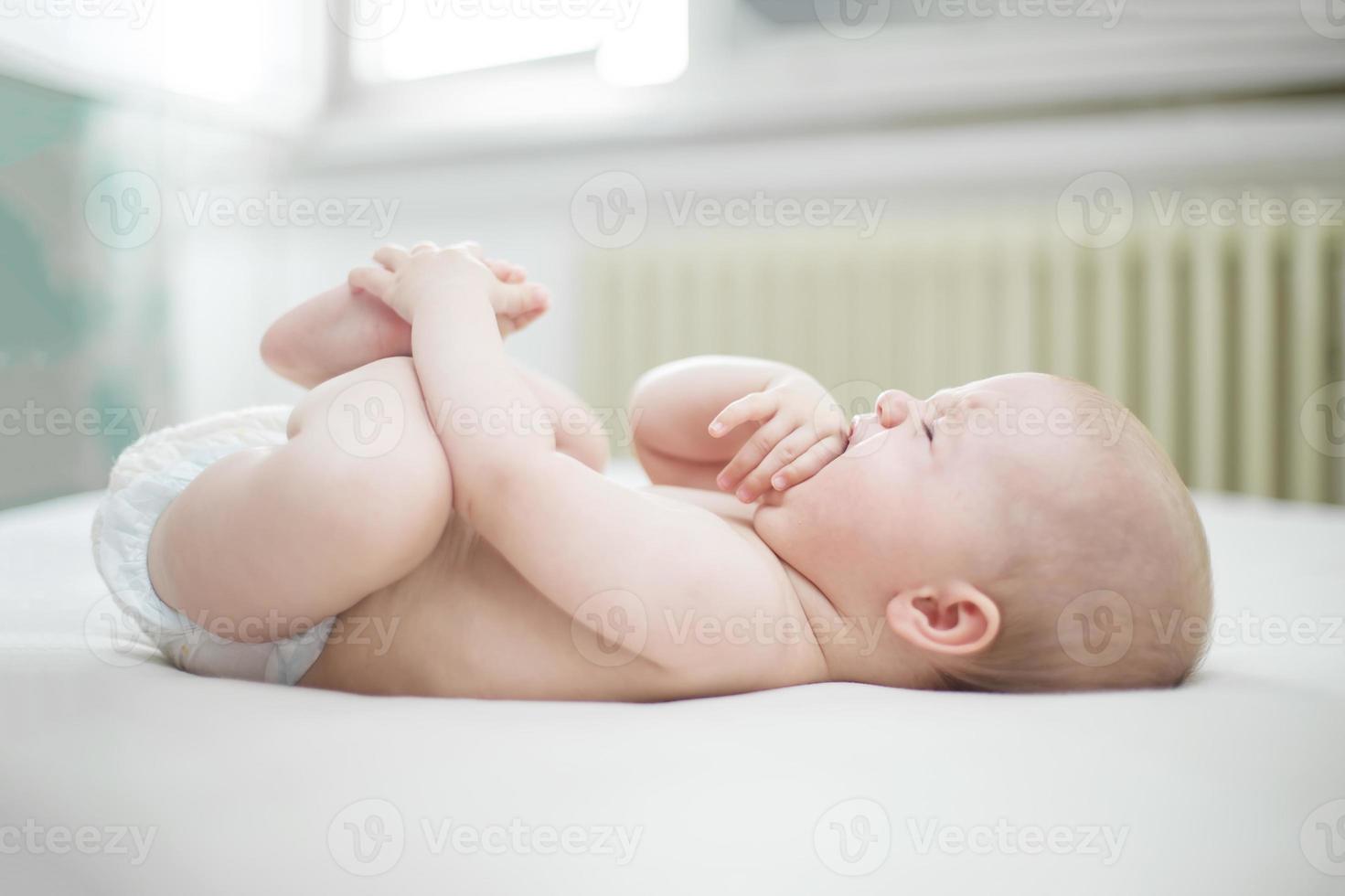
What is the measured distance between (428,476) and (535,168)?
209 centimetres

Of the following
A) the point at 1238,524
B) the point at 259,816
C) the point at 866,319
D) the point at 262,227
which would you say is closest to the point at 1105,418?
the point at 259,816

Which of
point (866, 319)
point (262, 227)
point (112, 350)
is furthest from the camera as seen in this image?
point (262, 227)

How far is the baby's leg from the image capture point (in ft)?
2.22

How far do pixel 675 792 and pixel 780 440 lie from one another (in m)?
0.32

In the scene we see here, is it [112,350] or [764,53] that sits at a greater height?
[764,53]

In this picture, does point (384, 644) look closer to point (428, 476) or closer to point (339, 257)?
point (428, 476)

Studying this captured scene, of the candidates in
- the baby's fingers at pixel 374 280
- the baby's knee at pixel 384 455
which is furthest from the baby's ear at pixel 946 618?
the baby's fingers at pixel 374 280

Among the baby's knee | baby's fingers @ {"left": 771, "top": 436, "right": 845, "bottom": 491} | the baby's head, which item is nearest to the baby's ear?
the baby's head

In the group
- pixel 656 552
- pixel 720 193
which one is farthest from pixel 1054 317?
pixel 656 552

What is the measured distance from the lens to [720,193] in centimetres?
245

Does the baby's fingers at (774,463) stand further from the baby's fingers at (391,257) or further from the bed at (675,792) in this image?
the baby's fingers at (391,257)

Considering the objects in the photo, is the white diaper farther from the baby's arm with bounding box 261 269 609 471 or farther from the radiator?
the radiator

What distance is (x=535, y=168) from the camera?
2.65 meters

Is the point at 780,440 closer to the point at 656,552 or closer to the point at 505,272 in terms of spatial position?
the point at 656,552
